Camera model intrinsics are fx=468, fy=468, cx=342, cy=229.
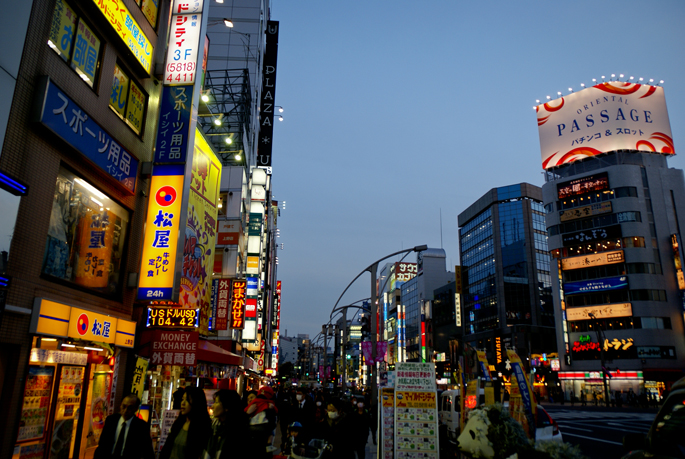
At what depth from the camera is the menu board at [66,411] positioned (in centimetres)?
971

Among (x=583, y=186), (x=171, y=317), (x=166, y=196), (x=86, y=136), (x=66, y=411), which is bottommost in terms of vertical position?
(x=66, y=411)

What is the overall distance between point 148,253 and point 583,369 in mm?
67594

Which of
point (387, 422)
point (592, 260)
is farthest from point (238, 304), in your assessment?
point (592, 260)

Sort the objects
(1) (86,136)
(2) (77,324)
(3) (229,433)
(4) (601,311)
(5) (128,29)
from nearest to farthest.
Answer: (3) (229,433) < (2) (77,324) < (1) (86,136) < (5) (128,29) < (4) (601,311)

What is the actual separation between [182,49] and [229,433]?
40.5 feet

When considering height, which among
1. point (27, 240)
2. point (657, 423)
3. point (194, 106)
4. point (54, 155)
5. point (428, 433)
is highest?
point (194, 106)

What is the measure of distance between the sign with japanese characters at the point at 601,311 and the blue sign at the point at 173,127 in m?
66.2

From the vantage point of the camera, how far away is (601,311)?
64.9 m

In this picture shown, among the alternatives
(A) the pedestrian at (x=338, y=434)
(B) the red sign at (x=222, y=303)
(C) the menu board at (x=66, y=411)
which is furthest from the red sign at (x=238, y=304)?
(A) the pedestrian at (x=338, y=434)

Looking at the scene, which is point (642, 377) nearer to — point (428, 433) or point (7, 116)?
point (428, 433)

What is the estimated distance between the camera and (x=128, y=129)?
1314cm

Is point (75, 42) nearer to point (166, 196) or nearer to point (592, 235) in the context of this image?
point (166, 196)

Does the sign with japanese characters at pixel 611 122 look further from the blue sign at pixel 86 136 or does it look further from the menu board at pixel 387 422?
the blue sign at pixel 86 136

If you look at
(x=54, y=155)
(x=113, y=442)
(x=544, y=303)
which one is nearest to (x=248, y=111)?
(x=54, y=155)
